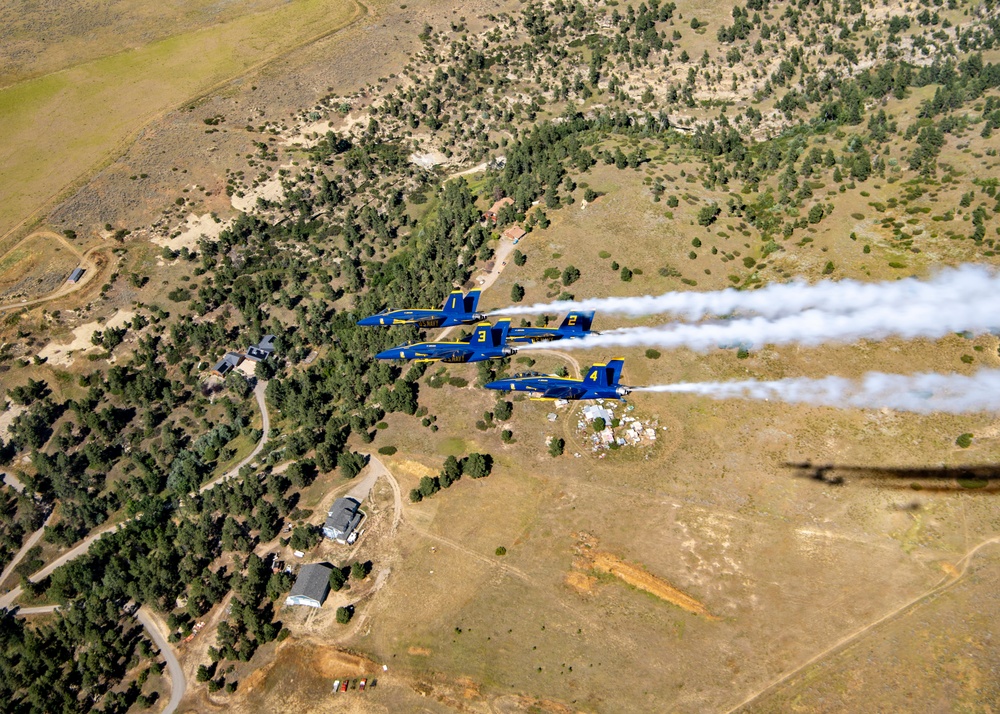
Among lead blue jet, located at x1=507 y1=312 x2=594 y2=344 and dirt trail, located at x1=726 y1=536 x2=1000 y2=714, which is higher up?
lead blue jet, located at x1=507 y1=312 x2=594 y2=344

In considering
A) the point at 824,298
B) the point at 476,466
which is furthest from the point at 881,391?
the point at 476,466

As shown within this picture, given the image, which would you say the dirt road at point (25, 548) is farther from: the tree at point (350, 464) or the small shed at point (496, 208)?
the small shed at point (496, 208)

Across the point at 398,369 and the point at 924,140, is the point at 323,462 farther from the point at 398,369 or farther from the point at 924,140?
the point at 924,140

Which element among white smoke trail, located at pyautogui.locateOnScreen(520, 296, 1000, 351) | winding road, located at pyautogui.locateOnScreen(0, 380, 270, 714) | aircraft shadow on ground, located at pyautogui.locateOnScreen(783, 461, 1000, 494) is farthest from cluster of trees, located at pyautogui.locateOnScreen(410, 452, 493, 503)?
aircraft shadow on ground, located at pyautogui.locateOnScreen(783, 461, 1000, 494)

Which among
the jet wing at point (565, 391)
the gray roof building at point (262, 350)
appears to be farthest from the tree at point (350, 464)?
the gray roof building at point (262, 350)

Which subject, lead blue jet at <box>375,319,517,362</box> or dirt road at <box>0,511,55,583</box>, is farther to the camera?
dirt road at <box>0,511,55,583</box>

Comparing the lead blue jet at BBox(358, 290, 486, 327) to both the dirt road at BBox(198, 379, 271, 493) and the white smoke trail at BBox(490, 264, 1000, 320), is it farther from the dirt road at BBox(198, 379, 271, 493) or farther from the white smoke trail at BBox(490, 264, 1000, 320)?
the dirt road at BBox(198, 379, 271, 493)

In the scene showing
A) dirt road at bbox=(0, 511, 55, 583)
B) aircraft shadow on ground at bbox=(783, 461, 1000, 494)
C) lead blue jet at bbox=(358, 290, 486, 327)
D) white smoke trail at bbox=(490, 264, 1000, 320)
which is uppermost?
lead blue jet at bbox=(358, 290, 486, 327)

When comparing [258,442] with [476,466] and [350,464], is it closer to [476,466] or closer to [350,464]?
[350,464]
